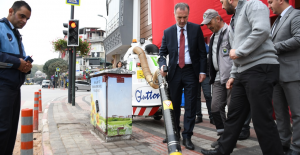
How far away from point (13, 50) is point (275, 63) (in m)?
2.83

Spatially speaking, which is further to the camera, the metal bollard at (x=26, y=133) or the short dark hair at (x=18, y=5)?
the short dark hair at (x=18, y=5)

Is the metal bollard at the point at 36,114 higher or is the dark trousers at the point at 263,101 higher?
Answer: the dark trousers at the point at 263,101

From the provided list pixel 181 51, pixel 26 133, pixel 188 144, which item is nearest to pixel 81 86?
pixel 181 51

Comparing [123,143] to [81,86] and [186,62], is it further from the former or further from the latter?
[81,86]

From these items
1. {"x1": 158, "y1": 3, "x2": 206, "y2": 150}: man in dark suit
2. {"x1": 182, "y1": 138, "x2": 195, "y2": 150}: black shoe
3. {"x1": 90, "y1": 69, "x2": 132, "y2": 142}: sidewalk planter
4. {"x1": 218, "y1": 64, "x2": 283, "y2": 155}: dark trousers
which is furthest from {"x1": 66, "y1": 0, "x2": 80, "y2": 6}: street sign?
{"x1": 218, "y1": 64, "x2": 283, "y2": 155}: dark trousers

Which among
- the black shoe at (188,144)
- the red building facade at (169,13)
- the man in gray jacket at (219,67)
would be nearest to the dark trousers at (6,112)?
the black shoe at (188,144)

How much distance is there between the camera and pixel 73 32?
998 centimetres

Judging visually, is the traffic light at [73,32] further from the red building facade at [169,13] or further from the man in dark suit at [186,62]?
the man in dark suit at [186,62]

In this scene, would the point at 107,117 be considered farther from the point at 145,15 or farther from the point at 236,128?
the point at 145,15

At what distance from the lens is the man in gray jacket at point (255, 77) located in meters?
2.32

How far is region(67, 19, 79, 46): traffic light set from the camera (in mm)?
9906

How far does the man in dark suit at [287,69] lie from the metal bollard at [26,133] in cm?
292

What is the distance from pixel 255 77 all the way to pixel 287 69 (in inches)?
31.5

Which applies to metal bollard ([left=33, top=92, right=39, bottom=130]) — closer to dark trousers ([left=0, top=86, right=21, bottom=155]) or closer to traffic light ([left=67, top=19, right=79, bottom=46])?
dark trousers ([left=0, top=86, right=21, bottom=155])
